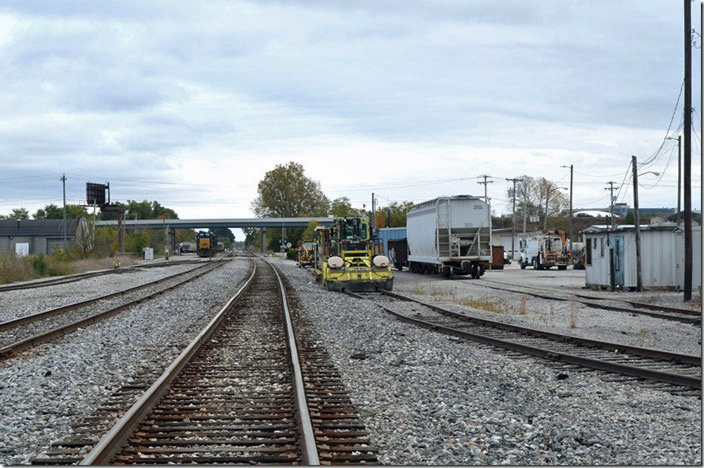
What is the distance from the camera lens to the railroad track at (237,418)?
19.5 ft

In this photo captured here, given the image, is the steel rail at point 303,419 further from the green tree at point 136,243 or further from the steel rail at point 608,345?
the green tree at point 136,243

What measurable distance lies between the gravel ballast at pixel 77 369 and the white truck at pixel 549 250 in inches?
1636

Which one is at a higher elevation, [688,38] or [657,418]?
[688,38]

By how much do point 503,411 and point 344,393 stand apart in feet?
6.13

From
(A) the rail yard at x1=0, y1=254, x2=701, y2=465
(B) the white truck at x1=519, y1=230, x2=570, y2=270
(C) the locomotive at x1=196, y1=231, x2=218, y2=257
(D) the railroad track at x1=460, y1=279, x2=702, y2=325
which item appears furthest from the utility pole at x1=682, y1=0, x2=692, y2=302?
(C) the locomotive at x1=196, y1=231, x2=218, y2=257

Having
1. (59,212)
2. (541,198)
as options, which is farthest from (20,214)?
(541,198)

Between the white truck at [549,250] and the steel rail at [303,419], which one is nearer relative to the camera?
the steel rail at [303,419]

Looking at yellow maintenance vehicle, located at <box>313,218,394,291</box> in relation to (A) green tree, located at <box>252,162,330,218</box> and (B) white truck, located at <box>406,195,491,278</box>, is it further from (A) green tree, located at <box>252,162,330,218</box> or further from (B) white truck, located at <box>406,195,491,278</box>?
(A) green tree, located at <box>252,162,330,218</box>

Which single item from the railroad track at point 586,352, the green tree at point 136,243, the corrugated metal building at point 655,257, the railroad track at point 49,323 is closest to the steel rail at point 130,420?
the railroad track at point 49,323

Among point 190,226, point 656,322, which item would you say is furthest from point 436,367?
point 190,226

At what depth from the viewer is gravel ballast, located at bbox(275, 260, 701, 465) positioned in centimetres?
618

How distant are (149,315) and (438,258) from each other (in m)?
22.5

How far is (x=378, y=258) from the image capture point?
27672 mm

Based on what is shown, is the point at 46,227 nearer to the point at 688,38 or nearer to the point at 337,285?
the point at 337,285
